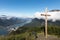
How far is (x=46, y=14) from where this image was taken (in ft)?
89.0

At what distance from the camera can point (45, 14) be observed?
2725 centimetres

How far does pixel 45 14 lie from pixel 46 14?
7.5 inches
